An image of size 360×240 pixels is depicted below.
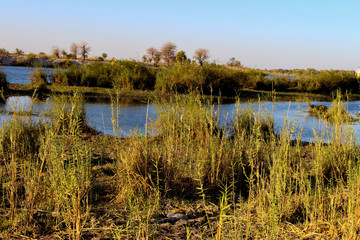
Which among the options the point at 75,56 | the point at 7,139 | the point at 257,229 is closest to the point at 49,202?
the point at 257,229

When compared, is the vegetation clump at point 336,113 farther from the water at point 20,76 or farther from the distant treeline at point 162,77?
the water at point 20,76

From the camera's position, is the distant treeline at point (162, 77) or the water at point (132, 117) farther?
the distant treeline at point (162, 77)

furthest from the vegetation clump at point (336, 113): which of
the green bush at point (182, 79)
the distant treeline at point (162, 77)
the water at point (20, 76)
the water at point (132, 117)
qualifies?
the water at point (20, 76)

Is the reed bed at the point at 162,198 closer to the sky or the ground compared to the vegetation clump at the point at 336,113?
closer to the ground

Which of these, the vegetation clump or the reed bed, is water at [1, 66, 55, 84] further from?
the reed bed

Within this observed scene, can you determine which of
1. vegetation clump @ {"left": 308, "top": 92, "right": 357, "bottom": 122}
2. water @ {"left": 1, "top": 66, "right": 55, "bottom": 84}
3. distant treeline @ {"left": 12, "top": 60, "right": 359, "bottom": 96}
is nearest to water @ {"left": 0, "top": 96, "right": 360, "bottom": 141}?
vegetation clump @ {"left": 308, "top": 92, "right": 357, "bottom": 122}

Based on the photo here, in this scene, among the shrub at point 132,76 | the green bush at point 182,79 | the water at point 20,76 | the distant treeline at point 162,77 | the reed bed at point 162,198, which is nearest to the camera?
the reed bed at point 162,198

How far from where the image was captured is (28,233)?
2.72 meters

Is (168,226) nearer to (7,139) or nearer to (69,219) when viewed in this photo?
(69,219)

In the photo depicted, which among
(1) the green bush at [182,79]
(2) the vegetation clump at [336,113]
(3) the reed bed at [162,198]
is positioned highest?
(1) the green bush at [182,79]

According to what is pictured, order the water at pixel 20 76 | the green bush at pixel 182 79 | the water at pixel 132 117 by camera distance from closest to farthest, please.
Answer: the water at pixel 132 117 < the green bush at pixel 182 79 < the water at pixel 20 76

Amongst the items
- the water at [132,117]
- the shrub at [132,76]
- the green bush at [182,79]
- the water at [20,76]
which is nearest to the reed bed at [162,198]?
the water at [132,117]

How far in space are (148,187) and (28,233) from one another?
1207 mm

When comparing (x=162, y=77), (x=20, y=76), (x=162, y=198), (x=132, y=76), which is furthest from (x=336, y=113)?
(x=20, y=76)
